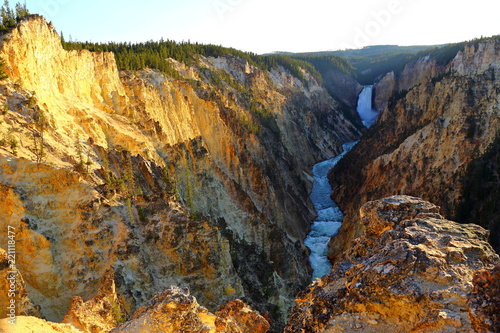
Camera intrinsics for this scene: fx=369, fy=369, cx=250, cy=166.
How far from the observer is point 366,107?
371 feet

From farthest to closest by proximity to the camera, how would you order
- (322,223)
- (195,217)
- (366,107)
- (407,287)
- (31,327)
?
(366,107)
(322,223)
(195,217)
(31,327)
(407,287)

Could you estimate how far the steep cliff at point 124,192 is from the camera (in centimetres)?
1503

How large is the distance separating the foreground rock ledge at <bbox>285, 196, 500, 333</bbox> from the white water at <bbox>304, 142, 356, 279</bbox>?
22.7m

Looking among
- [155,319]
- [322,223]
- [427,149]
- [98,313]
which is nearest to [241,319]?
[155,319]

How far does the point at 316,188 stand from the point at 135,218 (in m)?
40.5

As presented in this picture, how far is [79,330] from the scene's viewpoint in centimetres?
1120

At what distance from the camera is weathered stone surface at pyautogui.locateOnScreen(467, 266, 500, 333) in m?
6.00

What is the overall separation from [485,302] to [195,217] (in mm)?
18069

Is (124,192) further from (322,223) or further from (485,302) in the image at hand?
(322,223)

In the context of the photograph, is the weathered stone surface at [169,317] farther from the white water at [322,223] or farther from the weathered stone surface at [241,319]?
the white water at [322,223]

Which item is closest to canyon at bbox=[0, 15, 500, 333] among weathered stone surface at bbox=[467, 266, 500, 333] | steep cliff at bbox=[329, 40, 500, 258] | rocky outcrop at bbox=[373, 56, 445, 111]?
weathered stone surface at bbox=[467, 266, 500, 333]

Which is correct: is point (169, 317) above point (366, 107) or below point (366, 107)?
below

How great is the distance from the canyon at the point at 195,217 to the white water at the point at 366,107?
204 ft

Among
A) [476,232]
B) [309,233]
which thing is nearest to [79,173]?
[476,232]
